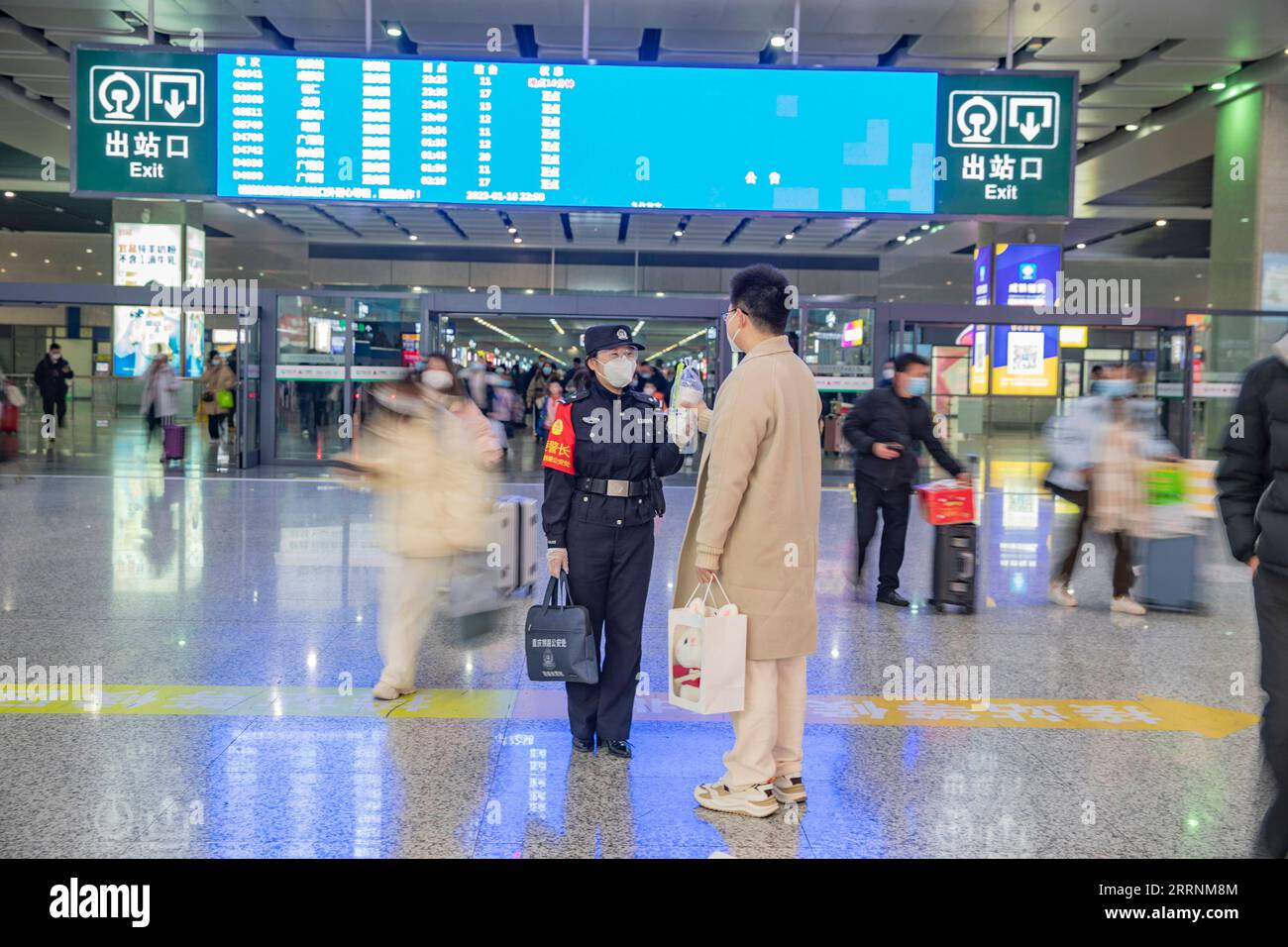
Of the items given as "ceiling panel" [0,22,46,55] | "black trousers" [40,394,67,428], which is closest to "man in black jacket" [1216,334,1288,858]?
"ceiling panel" [0,22,46,55]

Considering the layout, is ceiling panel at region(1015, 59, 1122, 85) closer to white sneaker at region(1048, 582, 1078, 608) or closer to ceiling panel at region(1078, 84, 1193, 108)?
ceiling panel at region(1078, 84, 1193, 108)

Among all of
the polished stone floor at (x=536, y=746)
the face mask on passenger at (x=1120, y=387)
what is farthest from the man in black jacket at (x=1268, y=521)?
the face mask on passenger at (x=1120, y=387)

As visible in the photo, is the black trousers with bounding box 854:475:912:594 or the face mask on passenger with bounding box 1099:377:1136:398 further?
the black trousers with bounding box 854:475:912:594

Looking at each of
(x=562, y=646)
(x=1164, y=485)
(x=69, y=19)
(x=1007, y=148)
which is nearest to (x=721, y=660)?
(x=562, y=646)

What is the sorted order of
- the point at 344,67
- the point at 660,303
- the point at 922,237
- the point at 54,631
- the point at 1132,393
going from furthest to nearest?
1. the point at 922,237
2. the point at 660,303
3. the point at 344,67
4. the point at 1132,393
5. the point at 54,631

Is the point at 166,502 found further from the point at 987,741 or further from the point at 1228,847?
the point at 1228,847

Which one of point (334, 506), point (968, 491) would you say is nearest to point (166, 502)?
point (334, 506)

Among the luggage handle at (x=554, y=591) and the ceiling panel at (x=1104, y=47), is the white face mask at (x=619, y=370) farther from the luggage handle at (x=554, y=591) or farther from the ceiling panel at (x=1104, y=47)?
the ceiling panel at (x=1104, y=47)

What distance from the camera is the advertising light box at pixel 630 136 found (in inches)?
394

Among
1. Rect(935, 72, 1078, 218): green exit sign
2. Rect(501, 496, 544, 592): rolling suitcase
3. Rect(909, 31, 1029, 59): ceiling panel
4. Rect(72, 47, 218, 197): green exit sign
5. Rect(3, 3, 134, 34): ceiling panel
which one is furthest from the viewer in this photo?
Rect(909, 31, 1029, 59): ceiling panel

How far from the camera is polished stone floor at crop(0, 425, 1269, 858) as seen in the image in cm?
368

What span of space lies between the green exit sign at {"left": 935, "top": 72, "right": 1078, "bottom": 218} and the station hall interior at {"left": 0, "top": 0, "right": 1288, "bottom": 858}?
2.0 inches

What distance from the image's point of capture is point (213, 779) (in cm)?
413
